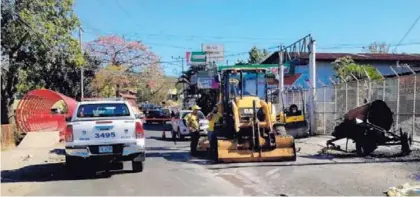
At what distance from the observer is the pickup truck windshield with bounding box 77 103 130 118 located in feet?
45.7

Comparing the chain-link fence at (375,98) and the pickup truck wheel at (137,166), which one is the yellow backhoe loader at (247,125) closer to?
the pickup truck wheel at (137,166)

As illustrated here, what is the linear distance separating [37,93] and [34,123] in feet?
9.58

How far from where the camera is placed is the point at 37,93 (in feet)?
93.2

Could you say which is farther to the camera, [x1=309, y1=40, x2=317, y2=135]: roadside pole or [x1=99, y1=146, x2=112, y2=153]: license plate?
[x1=309, y1=40, x2=317, y2=135]: roadside pole

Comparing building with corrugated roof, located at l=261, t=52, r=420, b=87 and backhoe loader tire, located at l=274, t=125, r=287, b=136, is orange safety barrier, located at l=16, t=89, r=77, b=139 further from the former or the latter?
building with corrugated roof, located at l=261, t=52, r=420, b=87

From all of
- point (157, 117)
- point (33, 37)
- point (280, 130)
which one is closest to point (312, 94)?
point (280, 130)

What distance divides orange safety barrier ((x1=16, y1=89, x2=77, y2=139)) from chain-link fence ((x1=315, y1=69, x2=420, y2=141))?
1246cm

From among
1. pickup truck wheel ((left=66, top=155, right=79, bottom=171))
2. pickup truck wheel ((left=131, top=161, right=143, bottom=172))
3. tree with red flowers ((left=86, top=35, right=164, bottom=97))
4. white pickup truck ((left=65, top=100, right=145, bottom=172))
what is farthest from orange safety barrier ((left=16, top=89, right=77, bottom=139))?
tree with red flowers ((left=86, top=35, right=164, bottom=97))

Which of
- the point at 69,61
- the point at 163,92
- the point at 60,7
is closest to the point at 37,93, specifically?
the point at 69,61

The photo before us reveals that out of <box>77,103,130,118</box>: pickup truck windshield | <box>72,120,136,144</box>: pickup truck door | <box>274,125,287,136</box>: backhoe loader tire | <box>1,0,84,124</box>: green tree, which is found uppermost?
<box>1,0,84,124</box>: green tree

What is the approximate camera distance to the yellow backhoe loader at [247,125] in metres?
15.0

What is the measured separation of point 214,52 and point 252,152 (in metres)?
59.3

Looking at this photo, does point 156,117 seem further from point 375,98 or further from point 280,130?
point 280,130

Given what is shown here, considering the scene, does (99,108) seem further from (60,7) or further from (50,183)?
(60,7)
